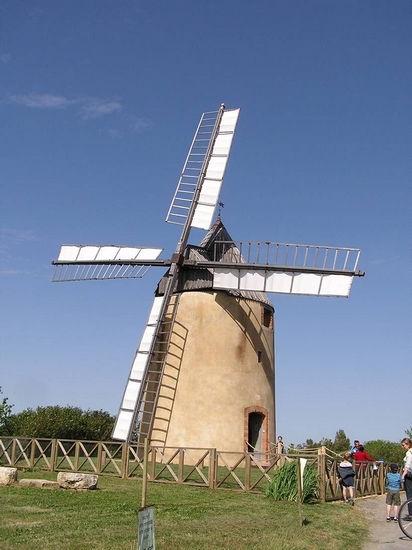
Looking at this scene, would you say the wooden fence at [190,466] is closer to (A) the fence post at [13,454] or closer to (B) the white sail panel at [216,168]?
(A) the fence post at [13,454]

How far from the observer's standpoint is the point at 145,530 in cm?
649

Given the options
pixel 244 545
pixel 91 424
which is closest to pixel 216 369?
pixel 244 545

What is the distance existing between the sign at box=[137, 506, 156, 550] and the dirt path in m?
4.22

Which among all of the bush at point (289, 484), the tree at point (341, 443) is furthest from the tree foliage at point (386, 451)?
the bush at point (289, 484)

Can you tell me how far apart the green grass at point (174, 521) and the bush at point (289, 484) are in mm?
259

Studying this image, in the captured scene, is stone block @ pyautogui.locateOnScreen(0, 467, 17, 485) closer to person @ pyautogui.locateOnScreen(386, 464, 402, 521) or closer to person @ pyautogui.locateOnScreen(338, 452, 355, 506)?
person @ pyautogui.locateOnScreen(338, 452, 355, 506)

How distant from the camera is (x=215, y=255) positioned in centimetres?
2056

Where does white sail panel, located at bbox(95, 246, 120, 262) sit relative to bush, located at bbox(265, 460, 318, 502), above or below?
above

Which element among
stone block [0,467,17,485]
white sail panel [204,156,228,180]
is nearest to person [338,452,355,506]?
stone block [0,467,17,485]

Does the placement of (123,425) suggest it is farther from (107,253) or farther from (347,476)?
(347,476)

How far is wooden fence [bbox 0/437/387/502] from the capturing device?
46.3ft

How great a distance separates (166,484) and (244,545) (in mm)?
6524

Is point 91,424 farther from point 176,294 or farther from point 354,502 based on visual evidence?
point 354,502

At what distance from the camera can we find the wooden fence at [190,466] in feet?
46.3
